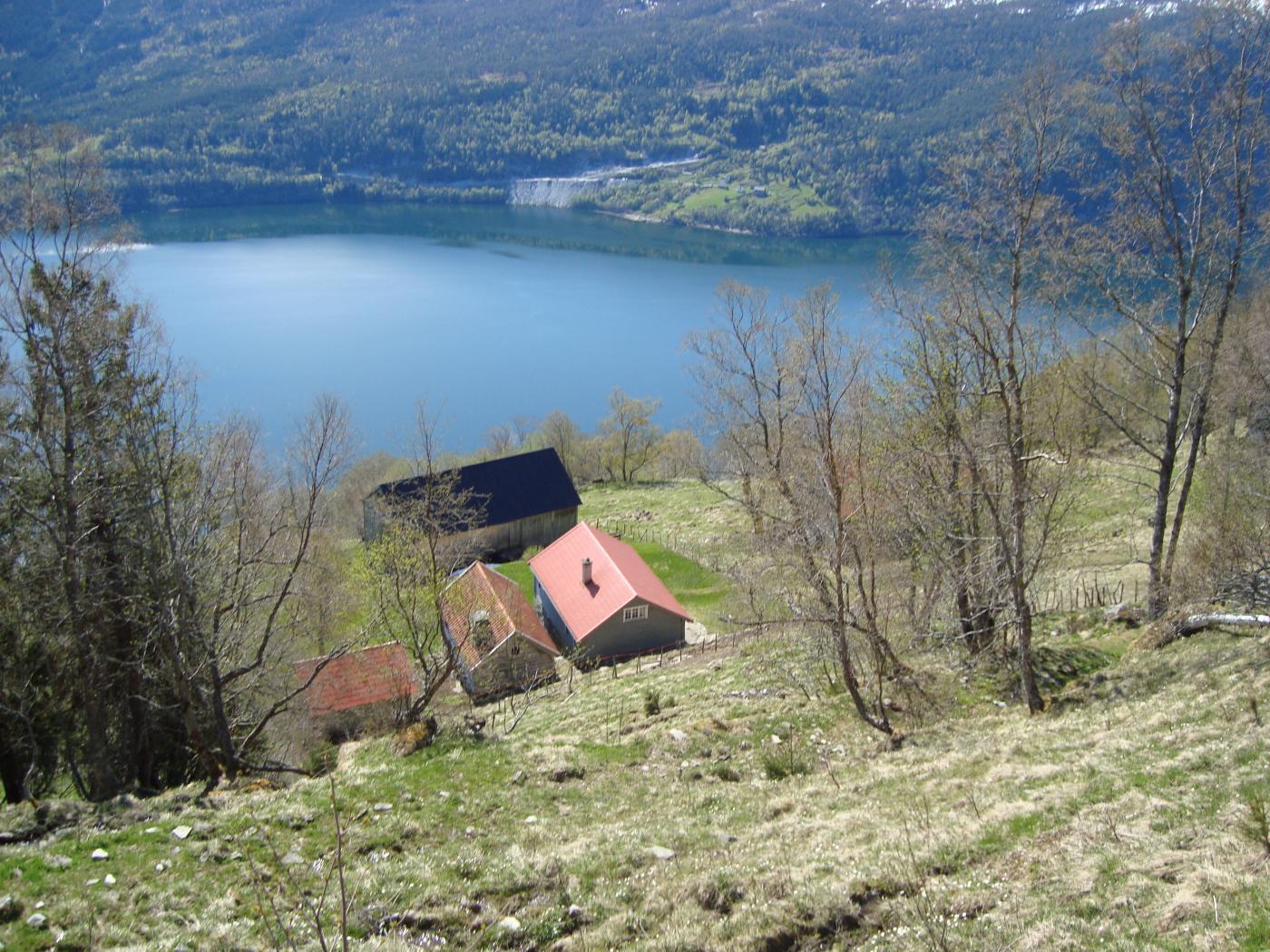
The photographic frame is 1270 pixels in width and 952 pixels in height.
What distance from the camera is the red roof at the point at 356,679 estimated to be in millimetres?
22500

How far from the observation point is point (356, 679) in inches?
957

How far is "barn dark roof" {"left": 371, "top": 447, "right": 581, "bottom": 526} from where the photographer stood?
4422 cm

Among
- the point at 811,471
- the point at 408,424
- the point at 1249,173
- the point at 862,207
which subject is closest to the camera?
the point at 1249,173

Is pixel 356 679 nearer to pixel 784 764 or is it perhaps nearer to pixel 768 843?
pixel 784 764

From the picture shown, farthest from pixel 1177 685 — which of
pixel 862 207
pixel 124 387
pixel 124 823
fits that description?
pixel 862 207

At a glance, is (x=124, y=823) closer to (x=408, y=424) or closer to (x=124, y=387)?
(x=124, y=387)

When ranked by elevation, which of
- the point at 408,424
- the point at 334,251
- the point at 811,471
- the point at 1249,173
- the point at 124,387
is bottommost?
the point at 408,424

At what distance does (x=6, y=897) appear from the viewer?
751 centimetres

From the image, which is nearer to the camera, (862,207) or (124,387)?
(124,387)

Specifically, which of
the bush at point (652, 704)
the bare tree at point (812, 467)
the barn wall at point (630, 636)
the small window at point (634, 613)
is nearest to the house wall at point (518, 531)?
the bare tree at point (812, 467)

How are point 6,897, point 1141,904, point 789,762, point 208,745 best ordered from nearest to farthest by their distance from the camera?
point 1141,904
point 6,897
point 789,762
point 208,745

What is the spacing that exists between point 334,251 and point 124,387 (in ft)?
408

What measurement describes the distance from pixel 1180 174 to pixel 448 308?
87990 millimetres

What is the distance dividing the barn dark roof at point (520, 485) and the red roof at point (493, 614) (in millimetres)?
13945
